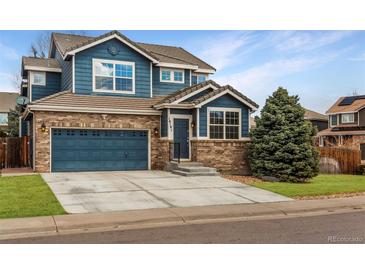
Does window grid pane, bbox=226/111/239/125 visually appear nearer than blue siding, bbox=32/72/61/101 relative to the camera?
Yes

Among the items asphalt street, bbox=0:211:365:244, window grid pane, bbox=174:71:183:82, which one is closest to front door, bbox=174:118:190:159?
window grid pane, bbox=174:71:183:82

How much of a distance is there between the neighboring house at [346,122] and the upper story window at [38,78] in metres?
27.1

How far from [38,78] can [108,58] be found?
495 centimetres

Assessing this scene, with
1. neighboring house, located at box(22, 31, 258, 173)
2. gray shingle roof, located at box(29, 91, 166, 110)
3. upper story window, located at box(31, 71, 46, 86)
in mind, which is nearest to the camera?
gray shingle roof, located at box(29, 91, 166, 110)

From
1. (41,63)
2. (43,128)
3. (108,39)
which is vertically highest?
(108,39)

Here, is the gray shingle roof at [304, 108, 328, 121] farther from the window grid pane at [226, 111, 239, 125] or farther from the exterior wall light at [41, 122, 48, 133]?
the exterior wall light at [41, 122, 48, 133]

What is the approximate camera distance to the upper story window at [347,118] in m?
38.8

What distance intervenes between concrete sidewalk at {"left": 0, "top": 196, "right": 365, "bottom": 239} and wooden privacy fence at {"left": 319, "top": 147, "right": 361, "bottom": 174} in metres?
10.2

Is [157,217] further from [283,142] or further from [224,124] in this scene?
[224,124]

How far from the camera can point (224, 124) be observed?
60.1 feet

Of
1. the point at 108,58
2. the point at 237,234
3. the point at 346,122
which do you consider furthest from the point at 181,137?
the point at 346,122

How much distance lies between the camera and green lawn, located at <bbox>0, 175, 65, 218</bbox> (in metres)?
8.92

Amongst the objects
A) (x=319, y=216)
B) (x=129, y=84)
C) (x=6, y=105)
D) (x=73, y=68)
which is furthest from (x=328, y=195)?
(x=6, y=105)

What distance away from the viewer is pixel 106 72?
18828mm
